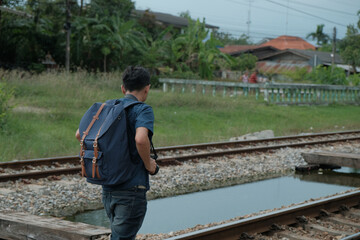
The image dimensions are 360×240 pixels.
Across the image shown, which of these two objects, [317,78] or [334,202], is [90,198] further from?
[317,78]

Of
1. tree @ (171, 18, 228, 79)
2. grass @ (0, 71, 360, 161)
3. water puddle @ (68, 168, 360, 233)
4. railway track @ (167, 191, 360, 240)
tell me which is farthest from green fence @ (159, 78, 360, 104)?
railway track @ (167, 191, 360, 240)

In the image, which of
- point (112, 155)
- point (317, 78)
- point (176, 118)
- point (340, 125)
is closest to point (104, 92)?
point (176, 118)

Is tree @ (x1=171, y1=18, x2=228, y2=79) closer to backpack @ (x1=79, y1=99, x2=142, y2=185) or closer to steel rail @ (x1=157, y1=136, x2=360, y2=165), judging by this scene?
steel rail @ (x1=157, y1=136, x2=360, y2=165)

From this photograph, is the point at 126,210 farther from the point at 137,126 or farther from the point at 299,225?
the point at 299,225

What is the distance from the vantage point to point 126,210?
3.39 m

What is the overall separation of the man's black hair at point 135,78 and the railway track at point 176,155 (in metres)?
5.36

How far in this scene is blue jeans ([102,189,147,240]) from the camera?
11.1 ft

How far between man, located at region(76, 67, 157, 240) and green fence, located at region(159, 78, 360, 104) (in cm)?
1987

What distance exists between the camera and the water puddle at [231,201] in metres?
6.96

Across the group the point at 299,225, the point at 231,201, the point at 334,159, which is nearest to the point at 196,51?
the point at 334,159

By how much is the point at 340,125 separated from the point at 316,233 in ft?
53.2

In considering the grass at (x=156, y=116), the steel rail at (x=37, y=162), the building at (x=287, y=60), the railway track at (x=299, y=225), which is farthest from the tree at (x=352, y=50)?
the railway track at (x=299, y=225)

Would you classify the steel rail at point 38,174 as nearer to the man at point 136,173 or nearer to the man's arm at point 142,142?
the man at point 136,173

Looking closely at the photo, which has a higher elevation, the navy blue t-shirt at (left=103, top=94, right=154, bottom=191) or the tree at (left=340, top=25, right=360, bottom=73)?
the tree at (left=340, top=25, right=360, bottom=73)
